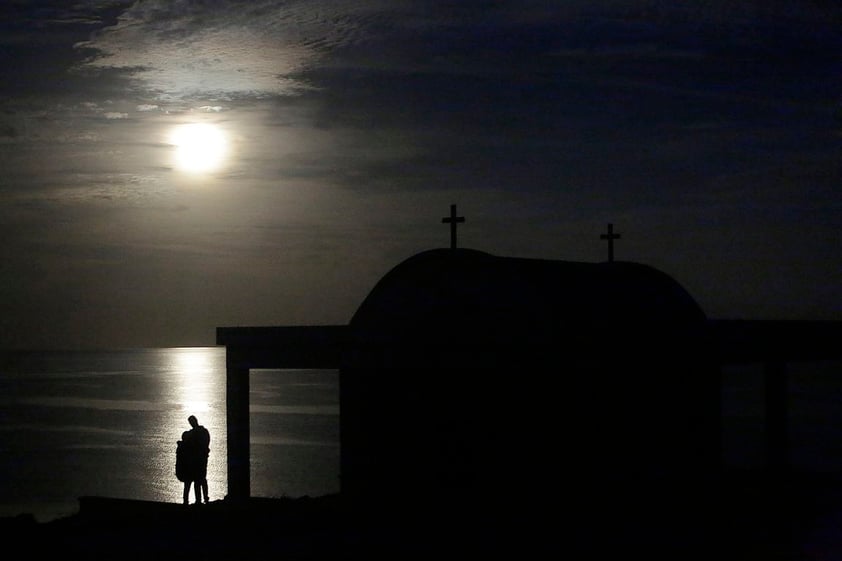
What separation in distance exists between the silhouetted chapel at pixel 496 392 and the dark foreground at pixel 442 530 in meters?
0.37

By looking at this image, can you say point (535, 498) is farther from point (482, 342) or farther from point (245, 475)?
point (245, 475)

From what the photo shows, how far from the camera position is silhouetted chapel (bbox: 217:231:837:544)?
21.2 metres

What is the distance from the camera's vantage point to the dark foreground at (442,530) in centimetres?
1666

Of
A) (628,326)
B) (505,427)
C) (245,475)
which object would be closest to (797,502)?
(628,326)

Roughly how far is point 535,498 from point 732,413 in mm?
156054

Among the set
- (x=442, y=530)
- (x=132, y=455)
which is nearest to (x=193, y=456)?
(x=442, y=530)

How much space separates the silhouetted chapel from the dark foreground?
0.37 m

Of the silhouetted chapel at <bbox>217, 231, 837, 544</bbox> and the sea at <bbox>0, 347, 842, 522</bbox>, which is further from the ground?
the silhouetted chapel at <bbox>217, 231, 837, 544</bbox>

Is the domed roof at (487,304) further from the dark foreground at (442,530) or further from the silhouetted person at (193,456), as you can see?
the silhouetted person at (193,456)

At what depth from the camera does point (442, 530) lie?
18.9m

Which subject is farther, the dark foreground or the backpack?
the backpack

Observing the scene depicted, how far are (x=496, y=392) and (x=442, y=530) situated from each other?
328cm

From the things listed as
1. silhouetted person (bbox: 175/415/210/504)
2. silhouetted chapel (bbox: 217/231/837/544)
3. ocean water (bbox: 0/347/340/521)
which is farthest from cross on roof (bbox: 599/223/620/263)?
ocean water (bbox: 0/347/340/521)

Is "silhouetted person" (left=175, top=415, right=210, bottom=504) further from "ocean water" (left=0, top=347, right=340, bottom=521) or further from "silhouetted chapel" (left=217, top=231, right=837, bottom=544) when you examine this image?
"ocean water" (left=0, top=347, right=340, bottom=521)
